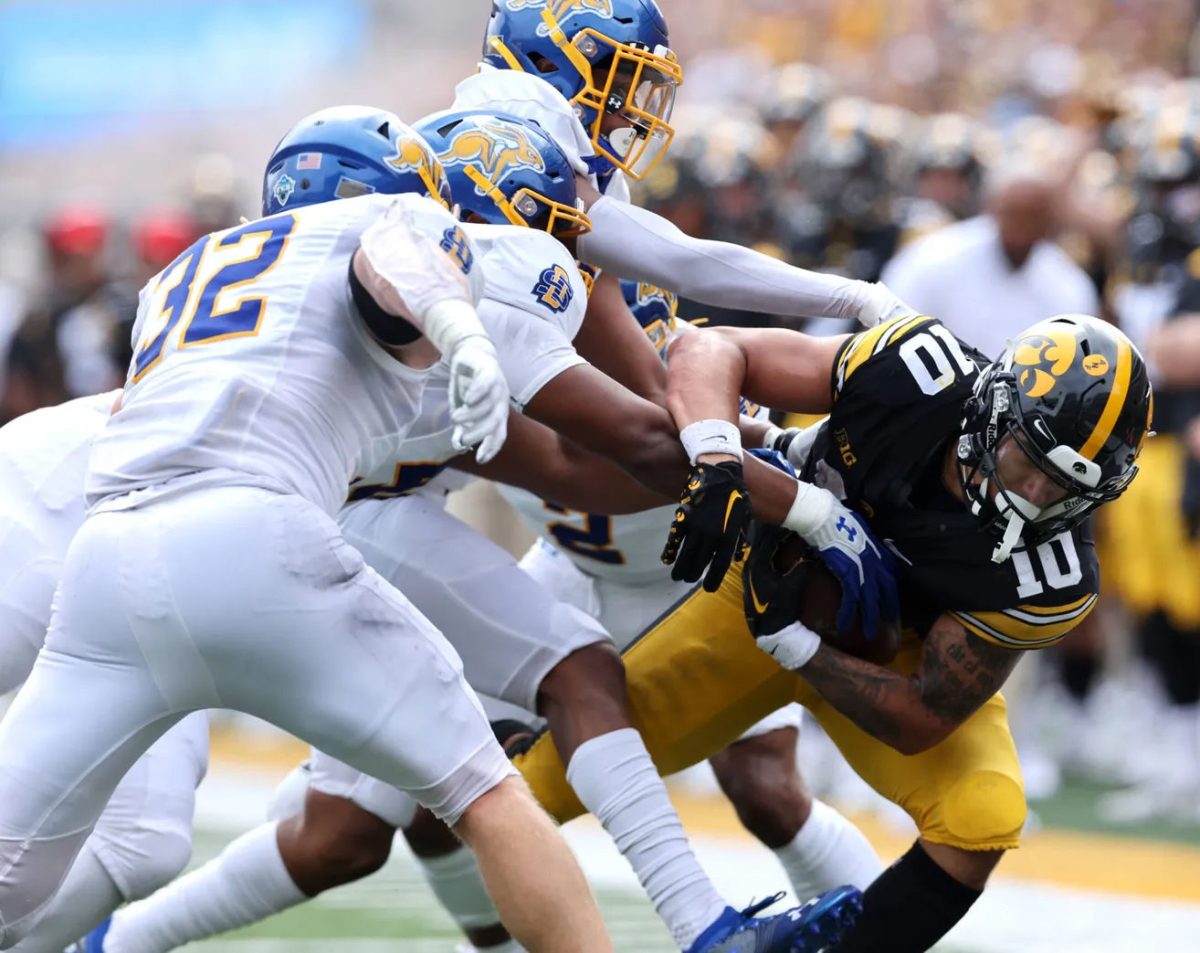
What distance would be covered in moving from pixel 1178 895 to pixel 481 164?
310cm

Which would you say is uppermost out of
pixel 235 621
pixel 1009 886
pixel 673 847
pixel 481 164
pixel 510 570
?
pixel 481 164

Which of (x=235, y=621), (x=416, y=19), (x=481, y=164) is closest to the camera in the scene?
(x=235, y=621)

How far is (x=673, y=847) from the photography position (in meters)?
3.84

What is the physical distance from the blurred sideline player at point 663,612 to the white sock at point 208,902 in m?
0.90

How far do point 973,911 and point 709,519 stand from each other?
2.37m

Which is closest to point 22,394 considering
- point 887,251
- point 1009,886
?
point 887,251

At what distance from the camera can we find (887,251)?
25.8 feet

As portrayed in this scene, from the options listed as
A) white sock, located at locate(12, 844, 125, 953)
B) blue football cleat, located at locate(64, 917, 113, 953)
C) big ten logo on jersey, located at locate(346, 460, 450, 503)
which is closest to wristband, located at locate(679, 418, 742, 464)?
big ten logo on jersey, located at locate(346, 460, 450, 503)

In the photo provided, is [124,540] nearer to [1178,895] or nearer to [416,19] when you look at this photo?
[1178,895]

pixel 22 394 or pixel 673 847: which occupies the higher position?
pixel 673 847

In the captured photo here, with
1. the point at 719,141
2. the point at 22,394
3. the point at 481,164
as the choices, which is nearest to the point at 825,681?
the point at 481,164

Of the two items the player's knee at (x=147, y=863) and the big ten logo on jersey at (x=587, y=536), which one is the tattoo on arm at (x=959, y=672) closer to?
the big ten logo on jersey at (x=587, y=536)

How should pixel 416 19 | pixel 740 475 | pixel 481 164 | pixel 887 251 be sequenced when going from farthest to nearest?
pixel 416 19 < pixel 887 251 < pixel 481 164 < pixel 740 475

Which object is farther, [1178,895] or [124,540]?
[1178,895]
